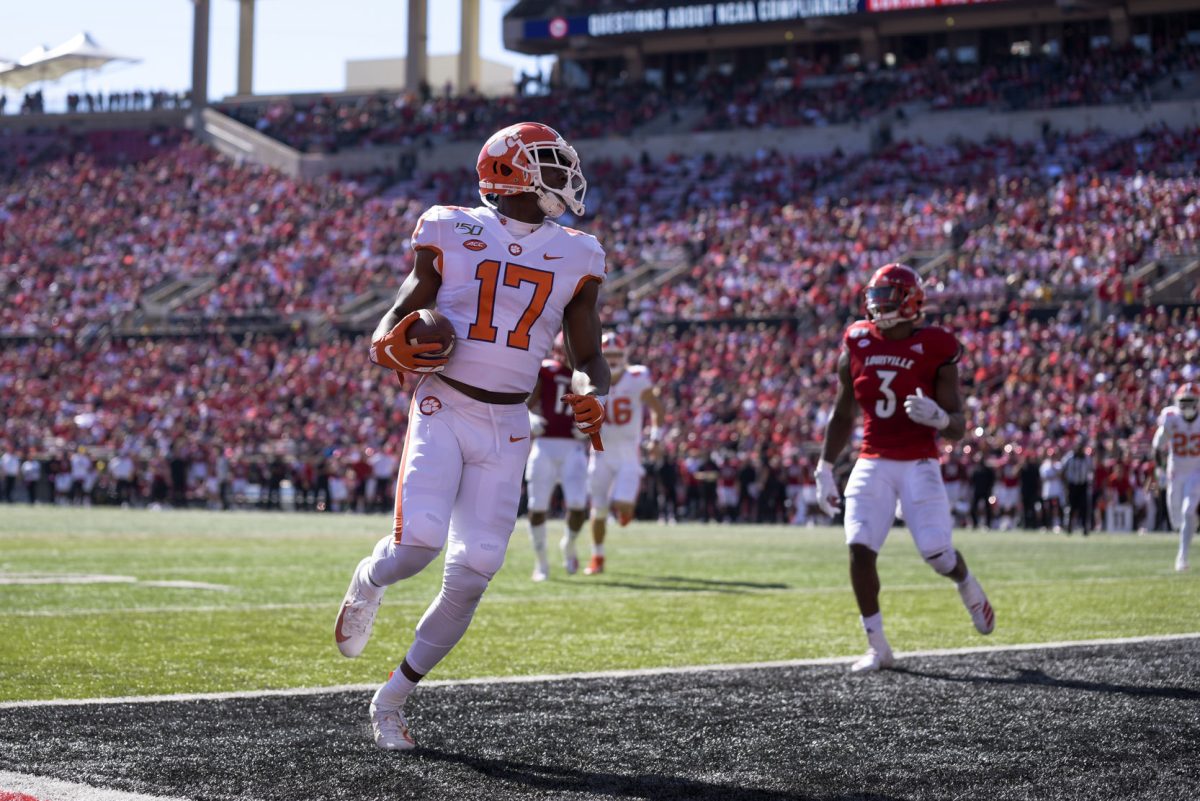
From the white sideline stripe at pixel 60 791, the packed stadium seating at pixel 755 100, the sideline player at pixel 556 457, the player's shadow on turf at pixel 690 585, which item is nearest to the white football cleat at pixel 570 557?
the sideline player at pixel 556 457

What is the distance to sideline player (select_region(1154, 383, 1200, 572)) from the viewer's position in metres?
15.4

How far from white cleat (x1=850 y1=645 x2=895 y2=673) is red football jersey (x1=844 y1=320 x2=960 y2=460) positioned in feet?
3.37

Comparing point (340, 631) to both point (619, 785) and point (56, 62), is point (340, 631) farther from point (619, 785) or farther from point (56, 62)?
point (56, 62)

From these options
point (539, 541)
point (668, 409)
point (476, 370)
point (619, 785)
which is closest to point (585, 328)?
point (476, 370)

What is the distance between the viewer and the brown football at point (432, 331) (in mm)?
5379

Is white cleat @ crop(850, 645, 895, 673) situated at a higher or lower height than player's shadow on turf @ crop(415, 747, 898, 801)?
higher

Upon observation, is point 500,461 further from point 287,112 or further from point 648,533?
point 287,112

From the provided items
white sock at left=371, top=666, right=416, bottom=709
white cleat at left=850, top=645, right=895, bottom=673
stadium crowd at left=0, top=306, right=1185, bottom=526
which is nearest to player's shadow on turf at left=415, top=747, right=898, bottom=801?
white sock at left=371, top=666, right=416, bottom=709

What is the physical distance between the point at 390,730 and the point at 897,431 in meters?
3.66

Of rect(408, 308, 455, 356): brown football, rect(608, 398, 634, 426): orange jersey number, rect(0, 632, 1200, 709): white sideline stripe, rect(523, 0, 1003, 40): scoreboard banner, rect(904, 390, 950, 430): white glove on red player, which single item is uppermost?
rect(523, 0, 1003, 40): scoreboard banner

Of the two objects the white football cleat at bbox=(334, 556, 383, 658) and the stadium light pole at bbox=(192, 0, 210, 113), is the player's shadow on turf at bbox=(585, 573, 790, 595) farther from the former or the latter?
the stadium light pole at bbox=(192, 0, 210, 113)

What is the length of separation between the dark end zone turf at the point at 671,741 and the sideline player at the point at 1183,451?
871 centimetres

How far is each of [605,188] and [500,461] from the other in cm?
3676

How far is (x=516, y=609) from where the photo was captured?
34.6 feet
